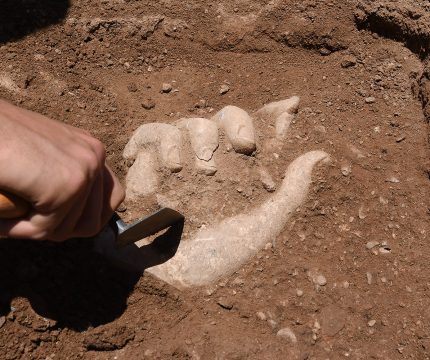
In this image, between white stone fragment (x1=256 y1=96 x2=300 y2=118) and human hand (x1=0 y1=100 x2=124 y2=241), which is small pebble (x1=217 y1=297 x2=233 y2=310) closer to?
human hand (x1=0 y1=100 x2=124 y2=241)

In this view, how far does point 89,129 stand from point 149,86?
1.57ft

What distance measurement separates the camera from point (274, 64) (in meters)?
2.96

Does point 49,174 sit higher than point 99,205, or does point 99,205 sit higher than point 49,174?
point 49,174

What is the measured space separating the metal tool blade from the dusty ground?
5.7 inches

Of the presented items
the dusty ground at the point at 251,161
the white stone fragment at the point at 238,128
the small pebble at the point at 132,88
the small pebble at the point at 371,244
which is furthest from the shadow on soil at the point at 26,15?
the small pebble at the point at 371,244

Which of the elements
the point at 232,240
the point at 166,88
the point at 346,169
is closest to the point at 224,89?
the point at 166,88

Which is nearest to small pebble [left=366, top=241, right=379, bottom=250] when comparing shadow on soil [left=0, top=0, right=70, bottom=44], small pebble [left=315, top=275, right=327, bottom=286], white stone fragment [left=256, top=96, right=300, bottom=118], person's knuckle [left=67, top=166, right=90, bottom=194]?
small pebble [left=315, top=275, right=327, bottom=286]

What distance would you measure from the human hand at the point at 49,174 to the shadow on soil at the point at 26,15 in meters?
1.45

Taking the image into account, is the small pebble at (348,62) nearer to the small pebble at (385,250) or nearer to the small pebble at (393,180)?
the small pebble at (393,180)

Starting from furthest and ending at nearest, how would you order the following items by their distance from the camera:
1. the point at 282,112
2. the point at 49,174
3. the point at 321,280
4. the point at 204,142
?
the point at 282,112
the point at 204,142
the point at 321,280
the point at 49,174

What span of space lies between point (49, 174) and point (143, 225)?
632 mm

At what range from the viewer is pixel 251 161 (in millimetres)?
2395

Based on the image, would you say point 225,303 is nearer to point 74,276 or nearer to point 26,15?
point 74,276

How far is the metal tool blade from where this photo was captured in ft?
6.86
